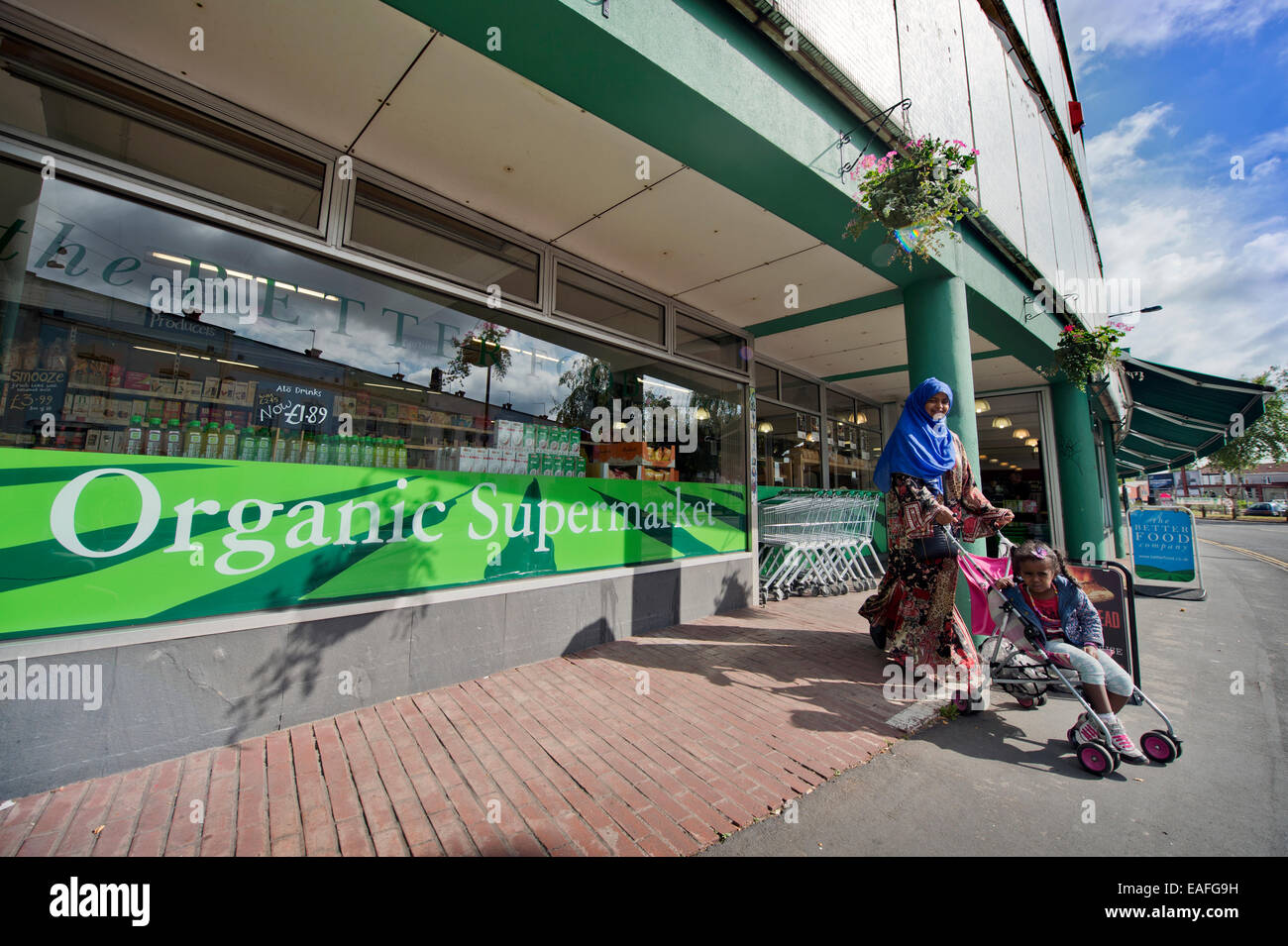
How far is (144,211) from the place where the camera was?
297cm

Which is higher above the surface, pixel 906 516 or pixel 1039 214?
pixel 1039 214

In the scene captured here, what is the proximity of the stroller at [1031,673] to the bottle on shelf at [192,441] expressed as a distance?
4.95 meters

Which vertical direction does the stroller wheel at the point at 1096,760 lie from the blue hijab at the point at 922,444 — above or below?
below

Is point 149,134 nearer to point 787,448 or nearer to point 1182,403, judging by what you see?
point 787,448

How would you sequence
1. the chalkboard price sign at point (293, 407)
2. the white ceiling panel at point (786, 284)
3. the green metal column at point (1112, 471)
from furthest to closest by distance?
the green metal column at point (1112, 471), the white ceiling panel at point (786, 284), the chalkboard price sign at point (293, 407)

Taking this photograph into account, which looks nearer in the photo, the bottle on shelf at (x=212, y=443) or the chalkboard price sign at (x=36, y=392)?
the chalkboard price sign at (x=36, y=392)

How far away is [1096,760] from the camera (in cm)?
252

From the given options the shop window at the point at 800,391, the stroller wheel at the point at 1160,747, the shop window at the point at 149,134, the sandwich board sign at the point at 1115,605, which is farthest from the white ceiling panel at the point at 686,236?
the stroller wheel at the point at 1160,747

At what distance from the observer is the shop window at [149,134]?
104 inches

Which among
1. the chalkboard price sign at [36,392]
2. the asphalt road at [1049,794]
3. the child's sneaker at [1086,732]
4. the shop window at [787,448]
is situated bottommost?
the asphalt road at [1049,794]

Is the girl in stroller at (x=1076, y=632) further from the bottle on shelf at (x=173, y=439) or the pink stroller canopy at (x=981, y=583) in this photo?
the bottle on shelf at (x=173, y=439)
